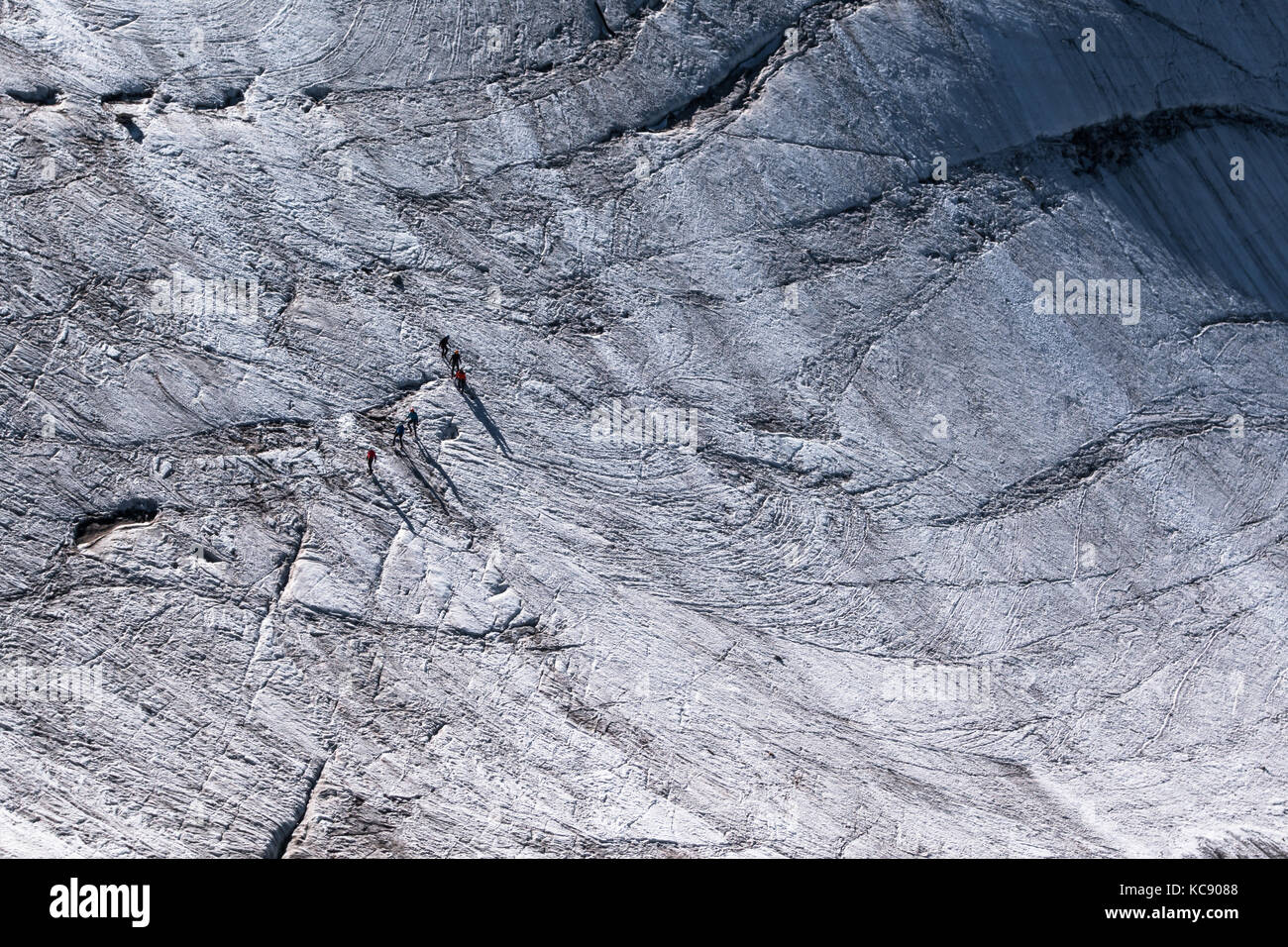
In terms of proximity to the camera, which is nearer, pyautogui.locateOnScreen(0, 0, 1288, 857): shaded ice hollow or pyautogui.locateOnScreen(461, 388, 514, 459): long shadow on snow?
pyautogui.locateOnScreen(0, 0, 1288, 857): shaded ice hollow

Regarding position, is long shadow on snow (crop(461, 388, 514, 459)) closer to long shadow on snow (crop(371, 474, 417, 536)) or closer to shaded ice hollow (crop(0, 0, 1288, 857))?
shaded ice hollow (crop(0, 0, 1288, 857))

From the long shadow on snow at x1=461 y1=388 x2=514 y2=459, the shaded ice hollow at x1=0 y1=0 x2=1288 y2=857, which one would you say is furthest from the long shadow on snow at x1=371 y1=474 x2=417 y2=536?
the long shadow on snow at x1=461 y1=388 x2=514 y2=459

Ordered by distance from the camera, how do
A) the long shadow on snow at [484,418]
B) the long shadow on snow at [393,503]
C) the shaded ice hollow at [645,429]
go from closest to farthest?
1. the shaded ice hollow at [645,429]
2. the long shadow on snow at [393,503]
3. the long shadow on snow at [484,418]

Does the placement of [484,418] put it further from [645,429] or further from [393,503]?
[645,429]

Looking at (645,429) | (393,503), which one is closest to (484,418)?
(393,503)

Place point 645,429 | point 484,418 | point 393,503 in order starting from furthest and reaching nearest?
point 645,429
point 484,418
point 393,503

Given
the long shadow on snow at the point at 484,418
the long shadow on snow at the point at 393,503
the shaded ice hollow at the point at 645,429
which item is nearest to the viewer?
the shaded ice hollow at the point at 645,429

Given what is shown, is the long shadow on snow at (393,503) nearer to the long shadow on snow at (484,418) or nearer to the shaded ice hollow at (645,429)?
the shaded ice hollow at (645,429)

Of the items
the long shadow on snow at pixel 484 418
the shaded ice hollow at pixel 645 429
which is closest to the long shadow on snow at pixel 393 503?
the shaded ice hollow at pixel 645 429

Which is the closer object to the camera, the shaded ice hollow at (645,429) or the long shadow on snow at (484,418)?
the shaded ice hollow at (645,429)
